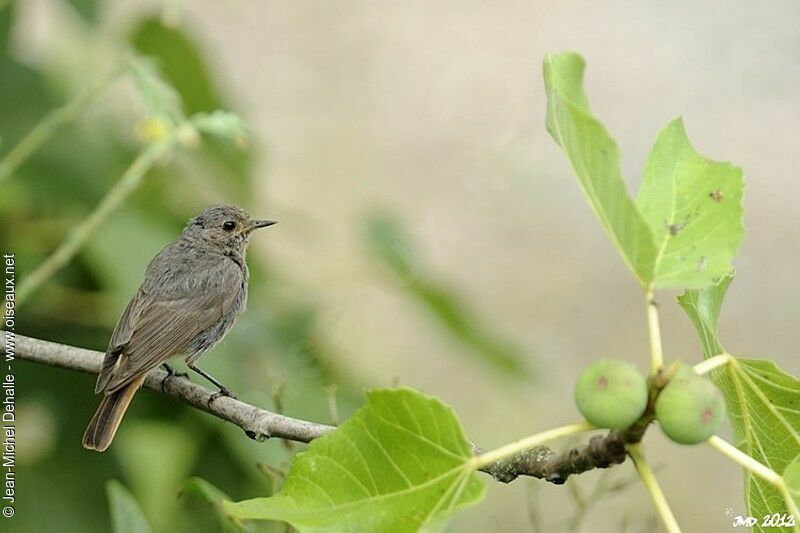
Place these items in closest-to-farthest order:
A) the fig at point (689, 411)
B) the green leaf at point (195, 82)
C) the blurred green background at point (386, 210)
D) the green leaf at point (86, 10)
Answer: the fig at point (689, 411)
the blurred green background at point (386, 210)
the green leaf at point (86, 10)
the green leaf at point (195, 82)

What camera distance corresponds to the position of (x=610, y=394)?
1531 millimetres

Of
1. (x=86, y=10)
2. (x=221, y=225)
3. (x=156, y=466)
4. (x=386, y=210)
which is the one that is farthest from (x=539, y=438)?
(x=386, y=210)

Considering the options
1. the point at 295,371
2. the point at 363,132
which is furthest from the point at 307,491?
the point at 363,132

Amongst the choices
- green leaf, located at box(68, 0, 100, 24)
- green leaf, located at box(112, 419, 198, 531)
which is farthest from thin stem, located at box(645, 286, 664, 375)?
green leaf, located at box(68, 0, 100, 24)

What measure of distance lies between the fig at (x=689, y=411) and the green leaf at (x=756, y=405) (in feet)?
1.25

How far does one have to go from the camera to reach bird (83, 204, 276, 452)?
273 cm

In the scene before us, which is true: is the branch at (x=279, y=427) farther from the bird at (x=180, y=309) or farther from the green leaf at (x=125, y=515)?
the green leaf at (x=125, y=515)

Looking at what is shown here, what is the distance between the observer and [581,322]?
9.81 metres

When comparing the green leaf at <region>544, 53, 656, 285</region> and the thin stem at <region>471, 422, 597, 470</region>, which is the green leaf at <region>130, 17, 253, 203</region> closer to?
the green leaf at <region>544, 53, 656, 285</region>

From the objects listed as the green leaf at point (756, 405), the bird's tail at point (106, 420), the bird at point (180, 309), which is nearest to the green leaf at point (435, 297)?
the bird at point (180, 309)

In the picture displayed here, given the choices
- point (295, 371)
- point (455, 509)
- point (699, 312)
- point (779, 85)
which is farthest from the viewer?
point (779, 85)

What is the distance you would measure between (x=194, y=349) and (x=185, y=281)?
8.2 inches

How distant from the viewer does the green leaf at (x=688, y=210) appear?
5.75 feet

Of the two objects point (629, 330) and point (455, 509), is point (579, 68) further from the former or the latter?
point (629, 330)
